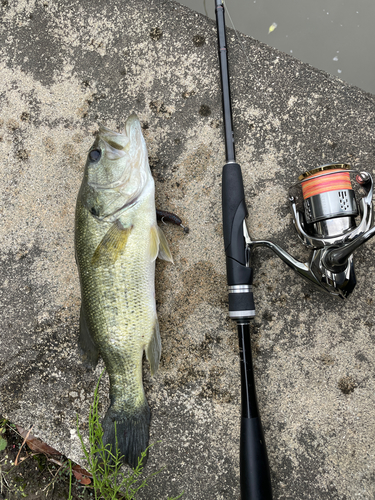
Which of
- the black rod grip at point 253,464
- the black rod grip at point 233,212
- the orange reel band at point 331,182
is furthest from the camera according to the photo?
the black rod grip at point 233,212

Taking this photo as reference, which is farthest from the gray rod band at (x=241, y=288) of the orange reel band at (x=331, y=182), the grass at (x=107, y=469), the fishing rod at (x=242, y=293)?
the grass at (x=107, y=469)

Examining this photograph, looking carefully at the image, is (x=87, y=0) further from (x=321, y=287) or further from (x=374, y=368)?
(x=374, y=368)

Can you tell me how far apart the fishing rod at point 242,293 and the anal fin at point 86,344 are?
89 centimetres

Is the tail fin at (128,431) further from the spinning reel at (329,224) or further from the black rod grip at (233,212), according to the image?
the spinning reel at (329,224)

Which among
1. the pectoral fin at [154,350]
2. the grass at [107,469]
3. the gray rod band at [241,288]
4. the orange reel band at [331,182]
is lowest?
the grass at [107,469]

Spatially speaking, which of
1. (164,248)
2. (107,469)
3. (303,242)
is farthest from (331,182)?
(107,469)

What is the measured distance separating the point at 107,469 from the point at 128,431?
0.27 m

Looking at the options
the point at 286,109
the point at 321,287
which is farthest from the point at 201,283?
the point at 286,109

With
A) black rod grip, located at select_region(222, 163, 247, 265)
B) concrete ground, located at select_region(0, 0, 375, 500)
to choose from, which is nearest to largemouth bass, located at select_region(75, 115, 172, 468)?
concrete ground, located at select_region(0, 0, 375, 500)

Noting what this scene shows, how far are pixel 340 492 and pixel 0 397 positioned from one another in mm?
2331

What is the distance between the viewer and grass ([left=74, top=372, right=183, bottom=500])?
6.74 feet

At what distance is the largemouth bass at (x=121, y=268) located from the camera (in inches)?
78.6

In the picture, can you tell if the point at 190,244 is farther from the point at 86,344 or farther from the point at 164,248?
the point at 86,344

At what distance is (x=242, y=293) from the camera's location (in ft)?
6.50
